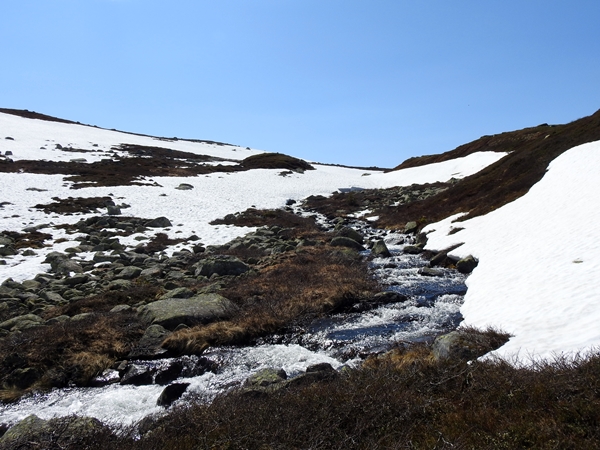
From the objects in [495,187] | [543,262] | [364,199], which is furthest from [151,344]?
[364,199]

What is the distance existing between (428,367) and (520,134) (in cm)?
5359

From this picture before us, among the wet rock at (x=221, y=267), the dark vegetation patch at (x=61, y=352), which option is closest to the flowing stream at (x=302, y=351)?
the dark vegetation patch at (x=61, y=352)

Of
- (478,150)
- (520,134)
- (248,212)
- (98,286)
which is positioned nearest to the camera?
(98,286)

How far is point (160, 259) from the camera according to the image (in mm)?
19203

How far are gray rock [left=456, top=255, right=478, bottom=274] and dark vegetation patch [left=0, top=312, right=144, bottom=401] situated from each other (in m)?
12.0

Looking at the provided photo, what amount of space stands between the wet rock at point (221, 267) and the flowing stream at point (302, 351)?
20.8 feet

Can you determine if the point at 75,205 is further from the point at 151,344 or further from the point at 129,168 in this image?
the point at 151,344

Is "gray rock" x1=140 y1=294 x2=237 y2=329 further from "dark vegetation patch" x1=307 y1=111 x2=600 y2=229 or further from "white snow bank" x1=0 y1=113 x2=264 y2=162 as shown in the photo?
"white snow bank" x1=0 y1=113 x2=264 y2=162

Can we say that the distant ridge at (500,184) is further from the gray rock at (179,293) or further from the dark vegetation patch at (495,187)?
the gray rock at (179,293)

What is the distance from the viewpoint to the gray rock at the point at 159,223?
87.3 ft

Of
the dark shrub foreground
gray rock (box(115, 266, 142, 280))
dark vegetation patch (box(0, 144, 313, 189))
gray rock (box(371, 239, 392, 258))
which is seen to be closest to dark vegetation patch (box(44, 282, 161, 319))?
gray rock (box(115, 266, 142, 280))

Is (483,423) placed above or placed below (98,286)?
above

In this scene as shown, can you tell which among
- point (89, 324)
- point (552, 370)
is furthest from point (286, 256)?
point (552, 370)

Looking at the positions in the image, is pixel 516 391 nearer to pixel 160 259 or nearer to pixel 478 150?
pixel 160 259
